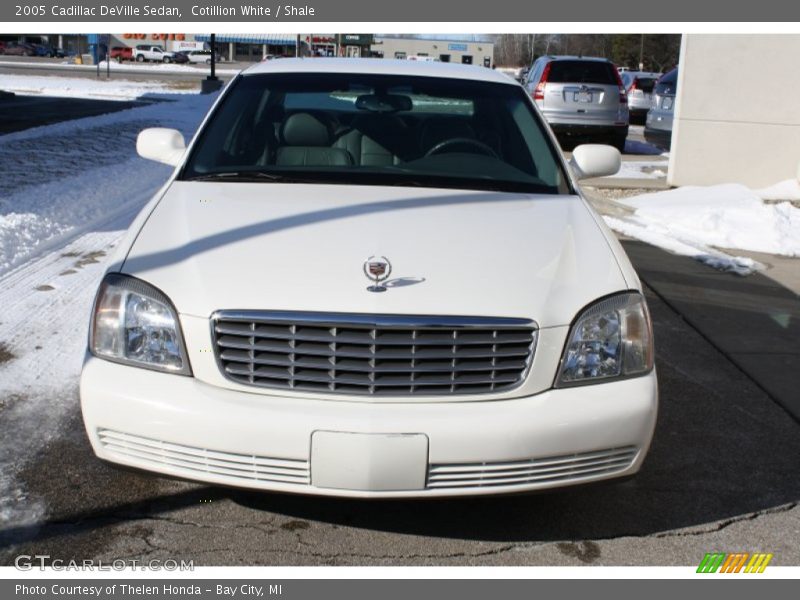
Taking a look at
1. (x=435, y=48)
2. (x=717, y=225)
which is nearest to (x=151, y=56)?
(x=435, y=48)

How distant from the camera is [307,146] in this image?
4547 mm

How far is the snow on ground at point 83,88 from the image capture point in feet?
91.6

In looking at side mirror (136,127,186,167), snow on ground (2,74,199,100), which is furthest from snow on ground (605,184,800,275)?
snow on ground (2,74,199,100)

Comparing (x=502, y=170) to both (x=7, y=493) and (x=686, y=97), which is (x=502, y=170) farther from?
(x=686, y=97)

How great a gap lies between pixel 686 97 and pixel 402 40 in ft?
250

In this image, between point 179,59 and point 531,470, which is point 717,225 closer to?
point 531,470

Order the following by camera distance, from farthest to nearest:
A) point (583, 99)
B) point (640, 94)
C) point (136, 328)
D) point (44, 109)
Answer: point (640, 94) → point (44, 109) → point (583, 99) → point (136, 328)

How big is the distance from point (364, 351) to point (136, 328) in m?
0.79

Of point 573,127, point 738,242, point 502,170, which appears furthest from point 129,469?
point 573,127

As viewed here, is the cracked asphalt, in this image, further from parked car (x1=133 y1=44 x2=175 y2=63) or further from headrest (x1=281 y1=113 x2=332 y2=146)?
parked car (x1=133 y1=44 x2=175 y2=63)

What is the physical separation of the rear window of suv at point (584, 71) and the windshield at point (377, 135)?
39.4 feet

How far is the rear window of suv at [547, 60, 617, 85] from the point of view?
53.7 ft

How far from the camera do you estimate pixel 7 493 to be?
352cm

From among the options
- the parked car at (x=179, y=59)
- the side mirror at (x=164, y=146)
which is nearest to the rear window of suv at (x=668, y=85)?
the side mirror at (x=164, y=146)
